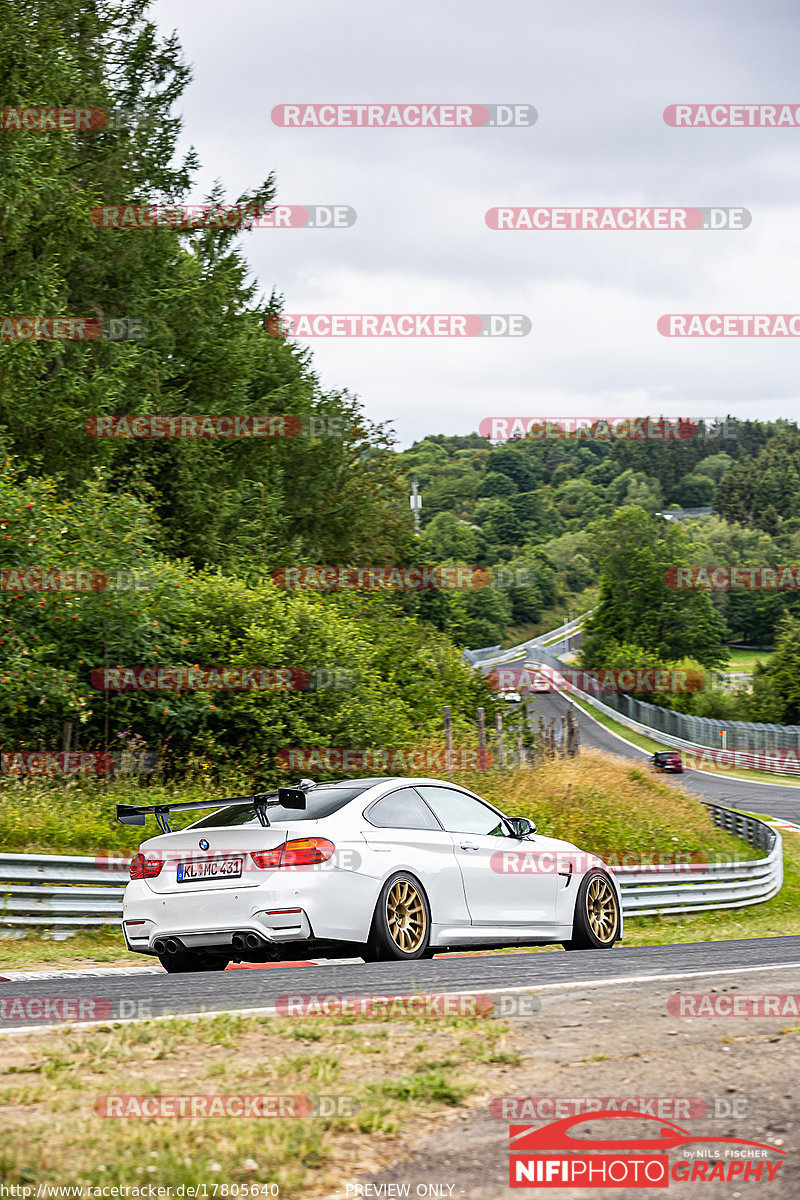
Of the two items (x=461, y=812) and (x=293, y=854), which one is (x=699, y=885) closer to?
(x=461, y=812)

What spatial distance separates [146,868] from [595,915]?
4.06m

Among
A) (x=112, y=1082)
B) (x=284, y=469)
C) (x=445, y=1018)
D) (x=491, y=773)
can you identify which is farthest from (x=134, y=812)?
(x=284, y=469)

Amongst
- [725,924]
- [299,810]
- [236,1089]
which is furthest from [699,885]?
[236,1089]

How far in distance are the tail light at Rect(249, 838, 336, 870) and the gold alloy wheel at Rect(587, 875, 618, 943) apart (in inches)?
128

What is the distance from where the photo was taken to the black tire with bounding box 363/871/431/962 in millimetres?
8211

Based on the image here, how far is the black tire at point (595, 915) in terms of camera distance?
10.2 m

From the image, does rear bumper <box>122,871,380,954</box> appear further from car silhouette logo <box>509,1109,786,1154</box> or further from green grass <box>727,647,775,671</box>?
green grass <box>727,647,775,671</box>

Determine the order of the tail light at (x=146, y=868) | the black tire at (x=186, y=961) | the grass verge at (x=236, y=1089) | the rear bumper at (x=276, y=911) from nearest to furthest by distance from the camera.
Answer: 1. the grass verge at (x=236, y=1089)
2. the rear bumper at (x=276, y=911)
3. the tail light at (x=146, y=868)
4. the black tire at (x=186, y=961)

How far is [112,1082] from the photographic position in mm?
4492

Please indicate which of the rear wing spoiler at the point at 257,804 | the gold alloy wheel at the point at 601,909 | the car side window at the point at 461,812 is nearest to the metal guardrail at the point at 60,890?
the rear wing spoiler at the point at 257,804

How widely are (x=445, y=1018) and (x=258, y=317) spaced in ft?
99.8

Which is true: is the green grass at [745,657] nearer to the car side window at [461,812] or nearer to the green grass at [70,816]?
the green grass at [70,816]

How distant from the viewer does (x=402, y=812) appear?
8.95 m

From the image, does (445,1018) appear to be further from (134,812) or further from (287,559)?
(287,559)
